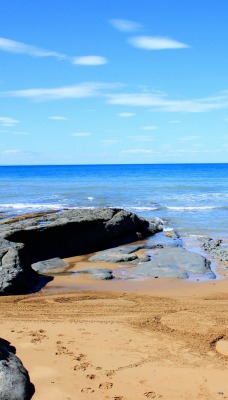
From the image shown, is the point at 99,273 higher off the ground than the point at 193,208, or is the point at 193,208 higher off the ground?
the point at 193,208

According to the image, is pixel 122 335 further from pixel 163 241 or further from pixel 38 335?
pixel 163 241

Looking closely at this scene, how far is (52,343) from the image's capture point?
6.96 meters

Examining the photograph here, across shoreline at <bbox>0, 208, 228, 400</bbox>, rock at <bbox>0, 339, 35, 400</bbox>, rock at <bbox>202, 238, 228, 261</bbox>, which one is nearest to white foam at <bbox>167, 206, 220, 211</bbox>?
rock at <bbox>202, 238, 228, 261</bbox>

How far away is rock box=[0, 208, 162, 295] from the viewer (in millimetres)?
10570

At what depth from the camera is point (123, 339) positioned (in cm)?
726

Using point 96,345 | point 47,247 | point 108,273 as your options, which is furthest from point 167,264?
point 96,345

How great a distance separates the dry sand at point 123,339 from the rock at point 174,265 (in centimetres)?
93

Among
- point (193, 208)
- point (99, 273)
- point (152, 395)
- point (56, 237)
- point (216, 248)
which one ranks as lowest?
point (152, 395)

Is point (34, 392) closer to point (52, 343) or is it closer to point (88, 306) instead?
point (52, 343)

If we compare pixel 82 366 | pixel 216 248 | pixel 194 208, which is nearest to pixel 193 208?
pixel 194 208

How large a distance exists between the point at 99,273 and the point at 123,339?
15.3 ft

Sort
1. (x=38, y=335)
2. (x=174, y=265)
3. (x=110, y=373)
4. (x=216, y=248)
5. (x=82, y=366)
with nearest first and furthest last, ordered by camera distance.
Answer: (x=110, y=373) < (x=82, y=366) < (x=38, y=335) < (x=174, y=265) < (x=216, y=248)

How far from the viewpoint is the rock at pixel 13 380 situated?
5.27 m

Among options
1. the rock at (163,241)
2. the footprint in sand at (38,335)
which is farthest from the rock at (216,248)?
the footprint in sand at (38,335)
